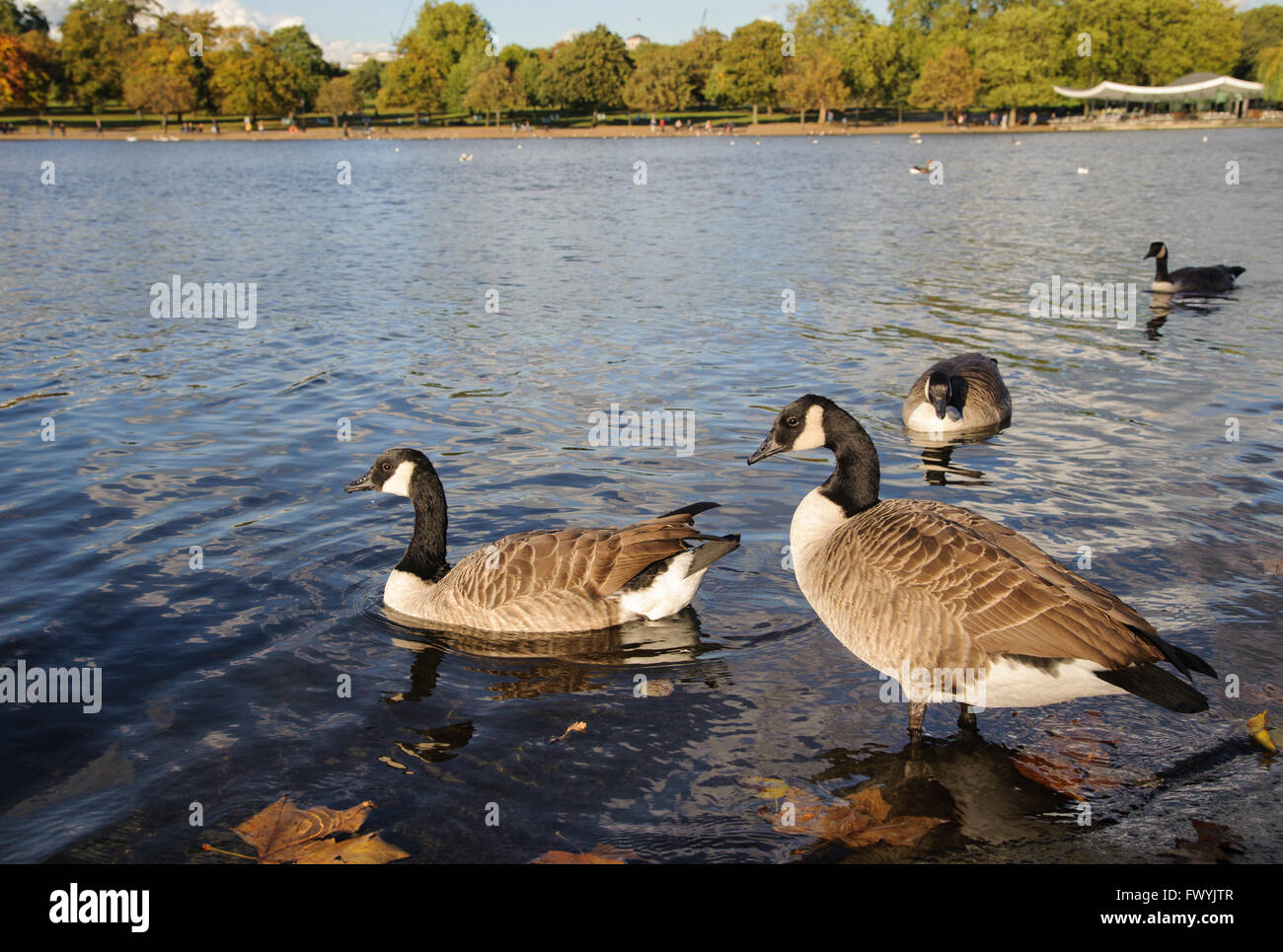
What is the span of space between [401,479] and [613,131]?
13883 centimetres

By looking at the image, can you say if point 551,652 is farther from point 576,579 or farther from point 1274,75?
point 1274,75

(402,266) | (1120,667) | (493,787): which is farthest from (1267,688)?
(402,266)

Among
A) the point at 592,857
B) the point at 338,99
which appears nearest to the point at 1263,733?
the point at 592,857

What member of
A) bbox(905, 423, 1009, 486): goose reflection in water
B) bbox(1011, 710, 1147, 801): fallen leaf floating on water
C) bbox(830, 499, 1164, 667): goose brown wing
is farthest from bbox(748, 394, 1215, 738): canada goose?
bbox(905, 423, 1009, 486): goose reflection in water

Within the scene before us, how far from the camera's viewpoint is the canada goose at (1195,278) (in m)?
20.2

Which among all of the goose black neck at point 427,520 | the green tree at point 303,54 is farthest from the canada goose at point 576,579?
the green tree at point 303,54

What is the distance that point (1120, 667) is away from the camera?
4.46 meters

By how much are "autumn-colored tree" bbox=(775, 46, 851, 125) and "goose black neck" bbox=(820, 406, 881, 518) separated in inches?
5496

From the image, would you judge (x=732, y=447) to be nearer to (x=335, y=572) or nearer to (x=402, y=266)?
(x=335, y=572)

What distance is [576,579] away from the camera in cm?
675

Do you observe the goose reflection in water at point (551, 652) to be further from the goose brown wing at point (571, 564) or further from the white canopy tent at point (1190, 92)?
the white canopy tent at point (1190, 92)

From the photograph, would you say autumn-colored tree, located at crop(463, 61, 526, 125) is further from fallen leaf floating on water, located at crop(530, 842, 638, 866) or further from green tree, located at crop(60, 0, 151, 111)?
fallen leaf floating on water, located at crop(530, 842, 638, 866)

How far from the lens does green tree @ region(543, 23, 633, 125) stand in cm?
15000

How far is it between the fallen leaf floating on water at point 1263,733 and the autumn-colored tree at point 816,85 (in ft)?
461
